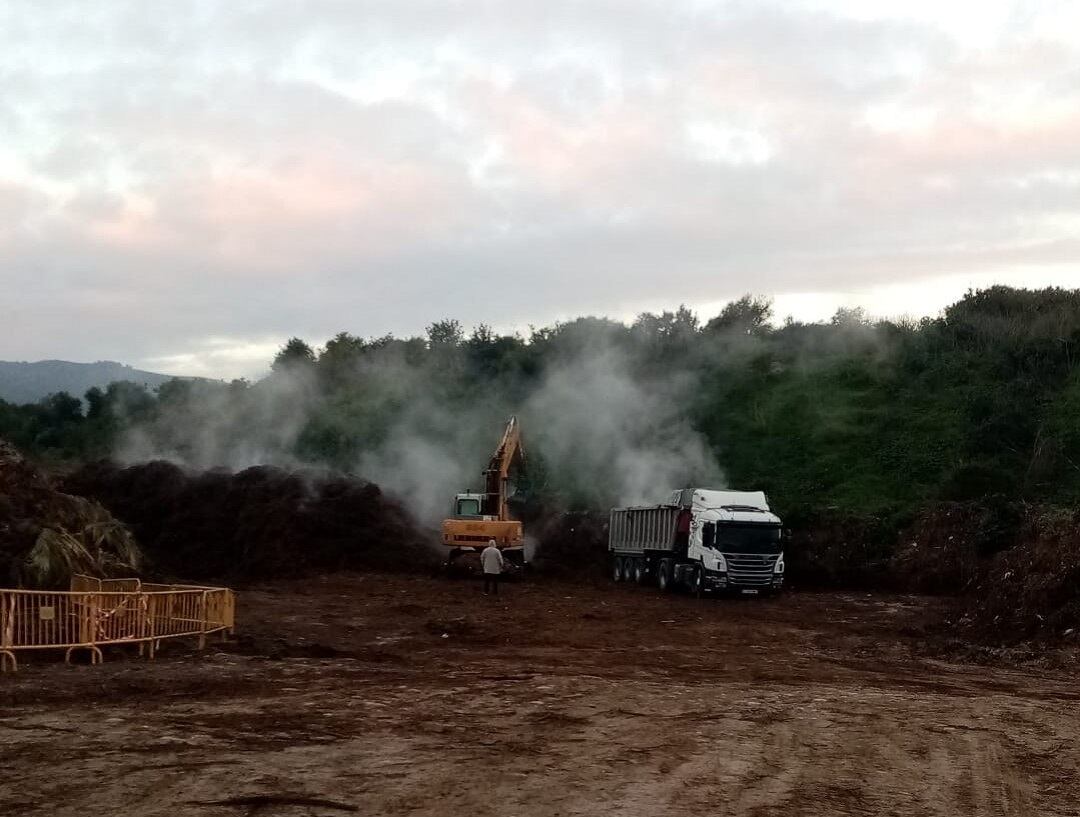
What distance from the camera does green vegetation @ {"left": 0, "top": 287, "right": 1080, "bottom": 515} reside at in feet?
137

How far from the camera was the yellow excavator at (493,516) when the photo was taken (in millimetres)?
35969

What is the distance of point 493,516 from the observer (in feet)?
123

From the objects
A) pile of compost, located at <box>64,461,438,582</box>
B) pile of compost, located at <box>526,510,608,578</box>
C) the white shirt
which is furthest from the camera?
pile of compost, located at <box>526,510,608,578</box>

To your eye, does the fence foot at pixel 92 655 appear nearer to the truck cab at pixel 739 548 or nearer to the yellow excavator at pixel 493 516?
the truck cab at pixel 739 548

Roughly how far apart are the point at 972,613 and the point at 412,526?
76.0 feet

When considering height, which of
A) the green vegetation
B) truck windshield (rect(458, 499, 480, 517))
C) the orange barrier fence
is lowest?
the orange barrier fence

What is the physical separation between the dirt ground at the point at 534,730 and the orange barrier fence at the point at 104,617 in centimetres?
49

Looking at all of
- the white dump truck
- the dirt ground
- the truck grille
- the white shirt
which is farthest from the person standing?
the dirt ground

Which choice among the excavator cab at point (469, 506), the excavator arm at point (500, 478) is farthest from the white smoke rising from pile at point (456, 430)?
the excavator cab at point (469, 506)

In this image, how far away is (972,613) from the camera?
24.7 m

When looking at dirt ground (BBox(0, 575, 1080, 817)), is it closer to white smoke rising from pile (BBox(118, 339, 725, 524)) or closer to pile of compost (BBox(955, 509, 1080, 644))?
pile of compost (BBox(955, 509, 1080, 644))

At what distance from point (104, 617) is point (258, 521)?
2399cm

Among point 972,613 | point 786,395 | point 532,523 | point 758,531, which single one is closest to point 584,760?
point 972,613

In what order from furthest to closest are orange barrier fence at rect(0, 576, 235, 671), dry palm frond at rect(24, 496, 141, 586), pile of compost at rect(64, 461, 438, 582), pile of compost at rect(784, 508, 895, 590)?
pile of compost at rect(64, 461, 438, 582)
pile of compost at rect(784, 508, 895, 590)
dry palm frond at rect(24, 496, 141, 586)
orange barrier fence at rect(0, 576, 235, 671)
